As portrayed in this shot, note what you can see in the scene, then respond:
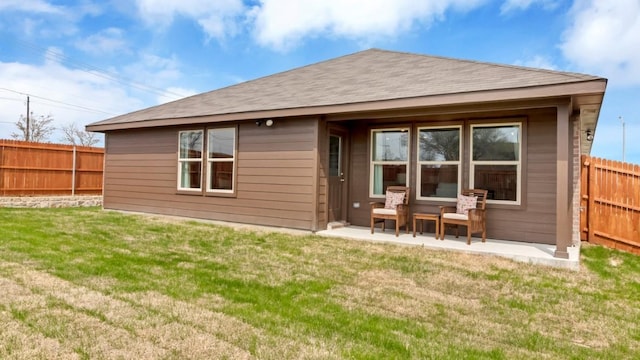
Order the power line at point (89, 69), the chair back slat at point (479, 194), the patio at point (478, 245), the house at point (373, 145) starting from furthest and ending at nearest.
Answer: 1. the power line at point (89, 69)
2. the chair back slat at point (479, 194)
3. the house at point (373, 145)
4. the patio at point (478, 245)

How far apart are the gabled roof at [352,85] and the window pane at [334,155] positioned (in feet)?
2.90

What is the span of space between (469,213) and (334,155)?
9.06 ft

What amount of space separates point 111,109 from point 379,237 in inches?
1140

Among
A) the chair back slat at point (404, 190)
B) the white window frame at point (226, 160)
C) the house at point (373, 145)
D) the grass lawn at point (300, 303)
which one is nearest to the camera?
the grass lawn at point (300, 303)

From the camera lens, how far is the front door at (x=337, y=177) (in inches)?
289

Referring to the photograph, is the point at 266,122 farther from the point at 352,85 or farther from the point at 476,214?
the point at 476,214

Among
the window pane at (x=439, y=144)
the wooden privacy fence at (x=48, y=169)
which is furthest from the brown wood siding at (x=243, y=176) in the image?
the wooden privacy fence at (x=48, y=169)

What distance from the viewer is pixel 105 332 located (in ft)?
8.30

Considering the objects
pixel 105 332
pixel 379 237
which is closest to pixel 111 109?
pixel 379 237

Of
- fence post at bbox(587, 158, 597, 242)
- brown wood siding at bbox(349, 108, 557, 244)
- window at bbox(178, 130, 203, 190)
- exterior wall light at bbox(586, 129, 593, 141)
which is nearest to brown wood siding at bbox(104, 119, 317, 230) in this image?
window at bbox(178, 130, 203, 190)

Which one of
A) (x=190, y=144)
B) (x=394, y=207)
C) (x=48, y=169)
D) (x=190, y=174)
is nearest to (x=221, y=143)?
(x=190, y=144)

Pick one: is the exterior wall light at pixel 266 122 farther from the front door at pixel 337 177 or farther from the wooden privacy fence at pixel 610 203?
the wooden privacy fence at pixel 610 203

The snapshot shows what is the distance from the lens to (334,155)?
24.5 ft

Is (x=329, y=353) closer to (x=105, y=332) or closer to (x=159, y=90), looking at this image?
(x=105, y=332)
